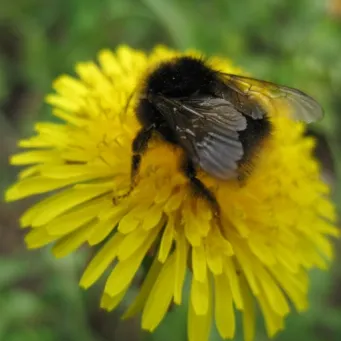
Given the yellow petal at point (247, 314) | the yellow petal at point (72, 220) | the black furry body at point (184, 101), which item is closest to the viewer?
the black furry body at point (184, 101)

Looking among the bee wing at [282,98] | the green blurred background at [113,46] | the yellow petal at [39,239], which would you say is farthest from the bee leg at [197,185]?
the green blurred background at [113,46]

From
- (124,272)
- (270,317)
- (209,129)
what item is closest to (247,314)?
(270,317)

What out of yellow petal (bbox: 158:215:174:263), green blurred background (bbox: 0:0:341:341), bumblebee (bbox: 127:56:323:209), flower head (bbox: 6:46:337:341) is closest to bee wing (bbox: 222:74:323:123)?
bumblebee (bbox: 127:56:323:209)

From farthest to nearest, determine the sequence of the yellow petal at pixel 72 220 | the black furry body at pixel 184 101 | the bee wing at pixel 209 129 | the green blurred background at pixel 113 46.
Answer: the green blurred background at pixel 113 46 → the yellow petal at pixel 72 220 → the black furry body at pixel 184 101 → the bee wing at pixel 209 129

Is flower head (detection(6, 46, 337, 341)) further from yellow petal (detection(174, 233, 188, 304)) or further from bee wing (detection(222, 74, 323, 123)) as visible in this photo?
bee wing (detection(222, 74, 323, 123))

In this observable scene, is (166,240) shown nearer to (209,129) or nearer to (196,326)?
(196,326)

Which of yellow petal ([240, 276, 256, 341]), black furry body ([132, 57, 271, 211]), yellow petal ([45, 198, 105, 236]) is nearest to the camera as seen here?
black furry body ([132, 57, 271, 211])

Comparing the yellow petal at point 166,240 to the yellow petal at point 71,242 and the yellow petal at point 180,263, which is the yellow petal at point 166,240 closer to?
the yellow petal at point 180,263
